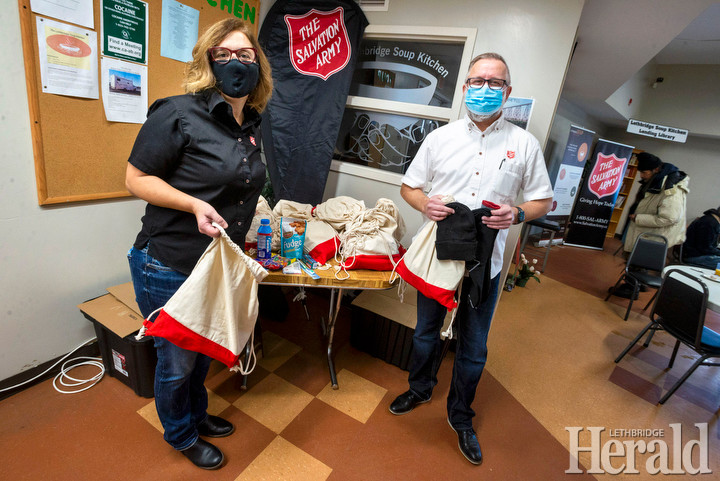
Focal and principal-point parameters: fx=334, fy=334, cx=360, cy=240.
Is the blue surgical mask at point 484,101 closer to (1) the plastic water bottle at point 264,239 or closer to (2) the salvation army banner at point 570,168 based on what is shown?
(1) the plastic water bottle at point 264,239

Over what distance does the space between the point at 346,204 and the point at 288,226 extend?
0.49 meters

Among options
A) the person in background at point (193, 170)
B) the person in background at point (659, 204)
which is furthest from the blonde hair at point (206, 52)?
the person in background at point (659, 204)

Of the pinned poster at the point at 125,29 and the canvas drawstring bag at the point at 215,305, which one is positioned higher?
the pinned poster at the point at 125,29

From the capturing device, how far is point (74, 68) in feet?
5.12

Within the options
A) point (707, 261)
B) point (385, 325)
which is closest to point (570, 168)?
point (707, 261)

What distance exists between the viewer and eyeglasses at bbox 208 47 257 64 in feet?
3.81

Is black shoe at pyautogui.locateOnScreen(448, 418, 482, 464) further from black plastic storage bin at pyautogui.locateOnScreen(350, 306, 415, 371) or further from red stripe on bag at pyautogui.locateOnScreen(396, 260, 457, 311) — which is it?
red stripe on bag at pyautogui.locateOnScreen(396, 260, 457, 311)

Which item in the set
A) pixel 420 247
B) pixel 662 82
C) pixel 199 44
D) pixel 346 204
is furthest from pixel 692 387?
pixel 662 82

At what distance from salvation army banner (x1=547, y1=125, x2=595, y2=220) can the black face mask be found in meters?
5.22

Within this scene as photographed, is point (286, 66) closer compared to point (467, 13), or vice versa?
point (467, 13)

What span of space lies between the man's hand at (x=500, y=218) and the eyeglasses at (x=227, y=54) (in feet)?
3.62

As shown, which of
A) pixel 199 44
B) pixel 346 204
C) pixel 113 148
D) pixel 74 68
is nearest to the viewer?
pixel 199 44

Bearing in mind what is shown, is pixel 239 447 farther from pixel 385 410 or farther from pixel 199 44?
pixel 199 44

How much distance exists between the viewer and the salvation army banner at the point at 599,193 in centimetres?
580
